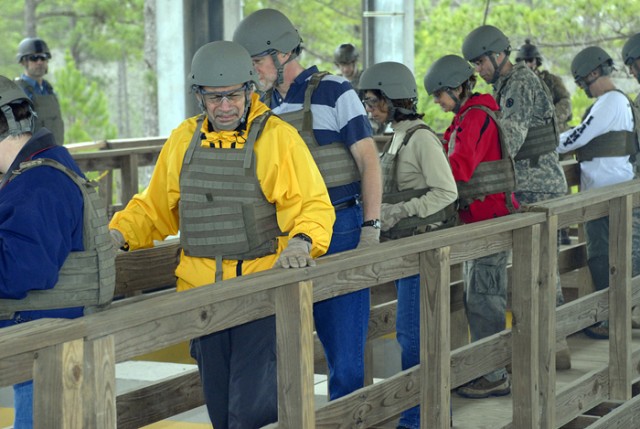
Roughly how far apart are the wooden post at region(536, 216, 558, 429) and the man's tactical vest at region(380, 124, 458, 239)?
1.55 feet

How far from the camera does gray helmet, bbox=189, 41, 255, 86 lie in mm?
4035

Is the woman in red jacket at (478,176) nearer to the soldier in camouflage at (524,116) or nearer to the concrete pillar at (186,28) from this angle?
the soldier in camouflage at (524,116)

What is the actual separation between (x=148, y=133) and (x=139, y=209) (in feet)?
99.7

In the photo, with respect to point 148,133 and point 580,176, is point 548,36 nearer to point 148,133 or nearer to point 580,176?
point 148,133

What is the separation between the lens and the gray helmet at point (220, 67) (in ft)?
13.2

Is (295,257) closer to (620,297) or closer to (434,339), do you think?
(434,339)

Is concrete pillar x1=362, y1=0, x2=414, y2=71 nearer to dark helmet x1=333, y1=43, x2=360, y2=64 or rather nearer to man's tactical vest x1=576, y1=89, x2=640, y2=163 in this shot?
dark helmet x1=333, y1=43, x2=360, y2=64

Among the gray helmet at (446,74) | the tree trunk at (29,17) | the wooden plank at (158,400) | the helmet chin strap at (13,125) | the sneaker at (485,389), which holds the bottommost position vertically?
the sneaker at (485,389)

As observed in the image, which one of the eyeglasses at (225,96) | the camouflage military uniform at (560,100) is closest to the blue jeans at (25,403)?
the eyeglasses at (225,96)

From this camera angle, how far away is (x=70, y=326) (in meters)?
2.93

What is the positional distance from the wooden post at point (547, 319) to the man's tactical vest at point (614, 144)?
2.23m

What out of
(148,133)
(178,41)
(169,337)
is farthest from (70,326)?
(148,133)

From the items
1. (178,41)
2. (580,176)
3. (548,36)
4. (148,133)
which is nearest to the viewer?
(580,176)

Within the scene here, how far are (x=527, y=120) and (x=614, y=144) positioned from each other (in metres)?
1.14
